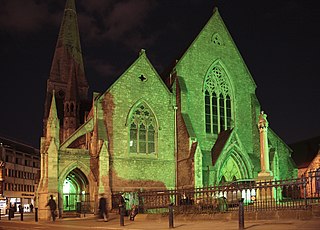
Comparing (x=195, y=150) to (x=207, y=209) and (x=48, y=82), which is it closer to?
(x=207, y=209)

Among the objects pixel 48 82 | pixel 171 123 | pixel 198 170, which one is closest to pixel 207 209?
pixel 198 170

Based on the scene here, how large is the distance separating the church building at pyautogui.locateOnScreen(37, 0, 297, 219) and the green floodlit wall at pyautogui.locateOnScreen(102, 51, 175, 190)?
0.07 m

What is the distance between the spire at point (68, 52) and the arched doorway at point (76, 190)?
20.6m

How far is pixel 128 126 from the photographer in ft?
96.8

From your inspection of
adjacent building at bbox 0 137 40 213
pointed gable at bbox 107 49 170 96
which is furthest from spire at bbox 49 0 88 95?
adjacent building at bbox 0 137 40 213

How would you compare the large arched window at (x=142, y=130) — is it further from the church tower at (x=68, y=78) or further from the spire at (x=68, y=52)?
the spire at (x=68, y=52)

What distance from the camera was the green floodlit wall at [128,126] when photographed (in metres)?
28.7

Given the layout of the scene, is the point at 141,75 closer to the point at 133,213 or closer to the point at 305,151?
the point at 133,213

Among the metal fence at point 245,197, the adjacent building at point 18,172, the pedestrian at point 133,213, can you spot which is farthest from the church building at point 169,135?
the adjacent building at point 18,172

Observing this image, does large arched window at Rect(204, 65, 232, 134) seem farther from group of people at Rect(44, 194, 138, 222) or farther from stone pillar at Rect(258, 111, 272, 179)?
group of people at Rect(44, 194, 138, 222)

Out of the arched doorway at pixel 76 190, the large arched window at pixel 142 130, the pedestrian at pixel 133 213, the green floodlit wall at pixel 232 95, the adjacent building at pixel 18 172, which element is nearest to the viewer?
the pedestrian at pixel 133 213

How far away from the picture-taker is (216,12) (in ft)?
116

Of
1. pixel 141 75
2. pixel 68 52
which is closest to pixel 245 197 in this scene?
pixel 141 75

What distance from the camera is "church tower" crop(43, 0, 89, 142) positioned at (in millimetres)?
45344
